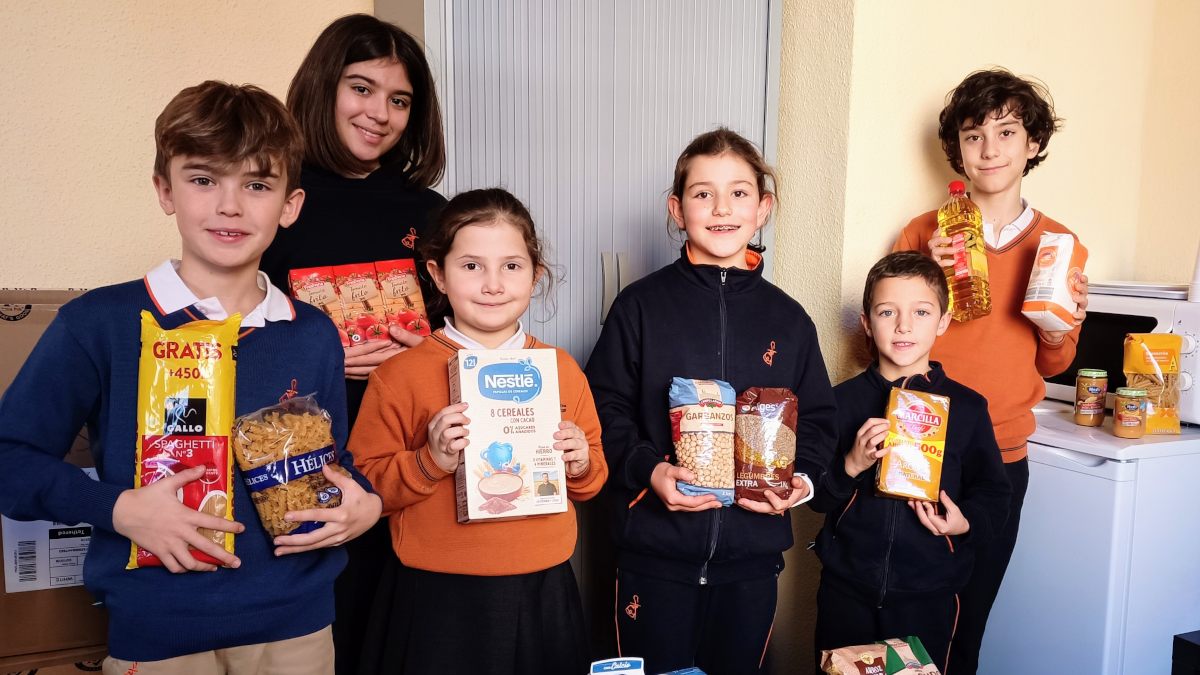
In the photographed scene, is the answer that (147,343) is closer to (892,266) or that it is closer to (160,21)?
(892,266)

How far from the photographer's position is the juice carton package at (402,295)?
1486mm

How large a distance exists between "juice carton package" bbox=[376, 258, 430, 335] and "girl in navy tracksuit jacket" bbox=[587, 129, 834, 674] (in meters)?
0.37

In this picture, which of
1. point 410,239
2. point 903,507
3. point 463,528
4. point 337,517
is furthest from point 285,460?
point 903,507

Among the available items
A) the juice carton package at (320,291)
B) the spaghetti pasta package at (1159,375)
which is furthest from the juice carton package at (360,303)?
the spaghetti pasta package at (1159,375)

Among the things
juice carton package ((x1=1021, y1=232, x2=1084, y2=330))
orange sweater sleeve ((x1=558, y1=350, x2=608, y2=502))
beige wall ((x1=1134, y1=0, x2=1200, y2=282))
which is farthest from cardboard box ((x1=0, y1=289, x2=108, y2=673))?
beige wall ((x1=1134, y1=0, x2=1200, y2=282))

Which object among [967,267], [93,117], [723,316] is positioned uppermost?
[93,117]

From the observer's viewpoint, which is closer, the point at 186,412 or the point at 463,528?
the point at 186,412

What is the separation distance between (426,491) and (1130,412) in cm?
170

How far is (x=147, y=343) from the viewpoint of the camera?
1.07 m

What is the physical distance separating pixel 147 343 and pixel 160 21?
1586 millimetres

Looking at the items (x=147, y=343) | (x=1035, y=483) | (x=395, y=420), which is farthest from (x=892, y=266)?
(x=147, y=343)

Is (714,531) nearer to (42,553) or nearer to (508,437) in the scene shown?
(508,437)

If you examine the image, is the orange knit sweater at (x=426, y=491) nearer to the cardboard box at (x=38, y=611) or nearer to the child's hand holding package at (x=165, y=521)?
the child's hand holding package at (x=165, y=521)

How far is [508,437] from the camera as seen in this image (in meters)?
1.26
